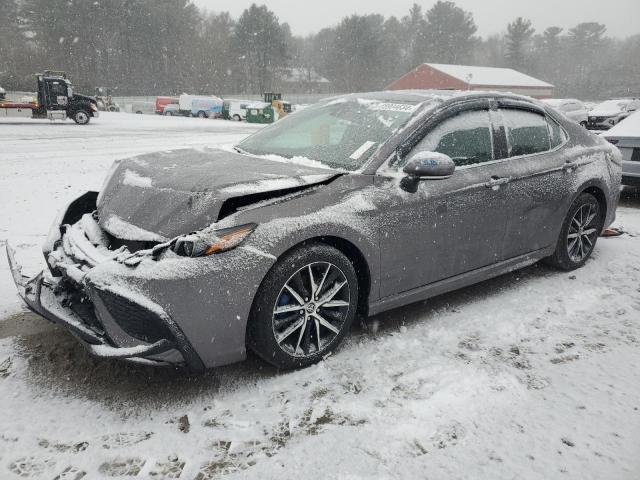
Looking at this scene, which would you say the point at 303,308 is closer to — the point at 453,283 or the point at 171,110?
the point at 453,283

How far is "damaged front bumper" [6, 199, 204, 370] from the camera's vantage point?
2.42m

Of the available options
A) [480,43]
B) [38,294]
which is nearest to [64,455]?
[38,294]

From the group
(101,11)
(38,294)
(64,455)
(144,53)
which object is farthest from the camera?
(144,53)

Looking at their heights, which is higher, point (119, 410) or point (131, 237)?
point (131, 237)

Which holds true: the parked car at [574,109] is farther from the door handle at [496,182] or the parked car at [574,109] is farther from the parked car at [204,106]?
the parked car at [204,106]

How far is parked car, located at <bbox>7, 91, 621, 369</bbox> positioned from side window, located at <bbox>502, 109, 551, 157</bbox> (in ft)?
0.05

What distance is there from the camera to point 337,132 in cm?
371

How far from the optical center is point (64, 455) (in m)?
2.26

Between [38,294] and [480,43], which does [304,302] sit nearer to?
[38,294]

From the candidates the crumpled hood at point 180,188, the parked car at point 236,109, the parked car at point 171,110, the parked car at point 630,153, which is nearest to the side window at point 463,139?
the crumpled hood at point 180,188

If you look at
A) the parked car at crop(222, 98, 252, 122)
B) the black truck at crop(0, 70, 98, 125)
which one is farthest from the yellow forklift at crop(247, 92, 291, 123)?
the black truck at crop(0, 70, 98, 125)

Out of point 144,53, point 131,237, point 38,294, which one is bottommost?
point 38,294

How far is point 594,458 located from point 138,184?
9.51ft

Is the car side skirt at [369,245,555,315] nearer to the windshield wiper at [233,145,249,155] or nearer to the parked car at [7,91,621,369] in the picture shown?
the parked car at [7,91,621,369]
